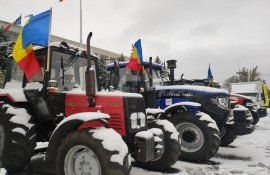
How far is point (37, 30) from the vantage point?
236 inches

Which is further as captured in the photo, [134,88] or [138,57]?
[134,88]

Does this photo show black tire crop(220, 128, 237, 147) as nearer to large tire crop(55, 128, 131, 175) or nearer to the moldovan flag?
large tire crop(55, 128, 131, 175)

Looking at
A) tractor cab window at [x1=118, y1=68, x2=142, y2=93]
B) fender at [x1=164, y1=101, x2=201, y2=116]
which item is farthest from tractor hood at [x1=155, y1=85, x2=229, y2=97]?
fender at [x1=164, y1=101, x2=201, y2=116]

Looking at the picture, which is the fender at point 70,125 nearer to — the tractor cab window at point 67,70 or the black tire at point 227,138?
the tractor cab window at point 67,70

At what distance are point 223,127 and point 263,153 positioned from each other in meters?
1.24

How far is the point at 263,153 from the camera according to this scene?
9156 millimetres

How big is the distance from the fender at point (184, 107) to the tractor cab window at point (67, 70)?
2.68 m

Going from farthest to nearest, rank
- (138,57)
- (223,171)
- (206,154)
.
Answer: (138,57)
(206,154)
(223,171)

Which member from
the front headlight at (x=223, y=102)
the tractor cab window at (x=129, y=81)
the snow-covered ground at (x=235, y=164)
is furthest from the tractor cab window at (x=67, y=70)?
the front headlight at (x=223, y=102)

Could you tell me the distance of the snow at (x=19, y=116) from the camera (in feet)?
19.5

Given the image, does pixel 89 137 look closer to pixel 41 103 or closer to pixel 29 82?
pixel 41 103

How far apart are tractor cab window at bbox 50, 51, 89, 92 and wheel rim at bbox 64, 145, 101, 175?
1528 mm

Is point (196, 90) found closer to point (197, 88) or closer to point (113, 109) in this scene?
point (197, 88)

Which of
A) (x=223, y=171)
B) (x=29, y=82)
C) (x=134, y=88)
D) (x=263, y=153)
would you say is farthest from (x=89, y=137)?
(x=263, y=153)
